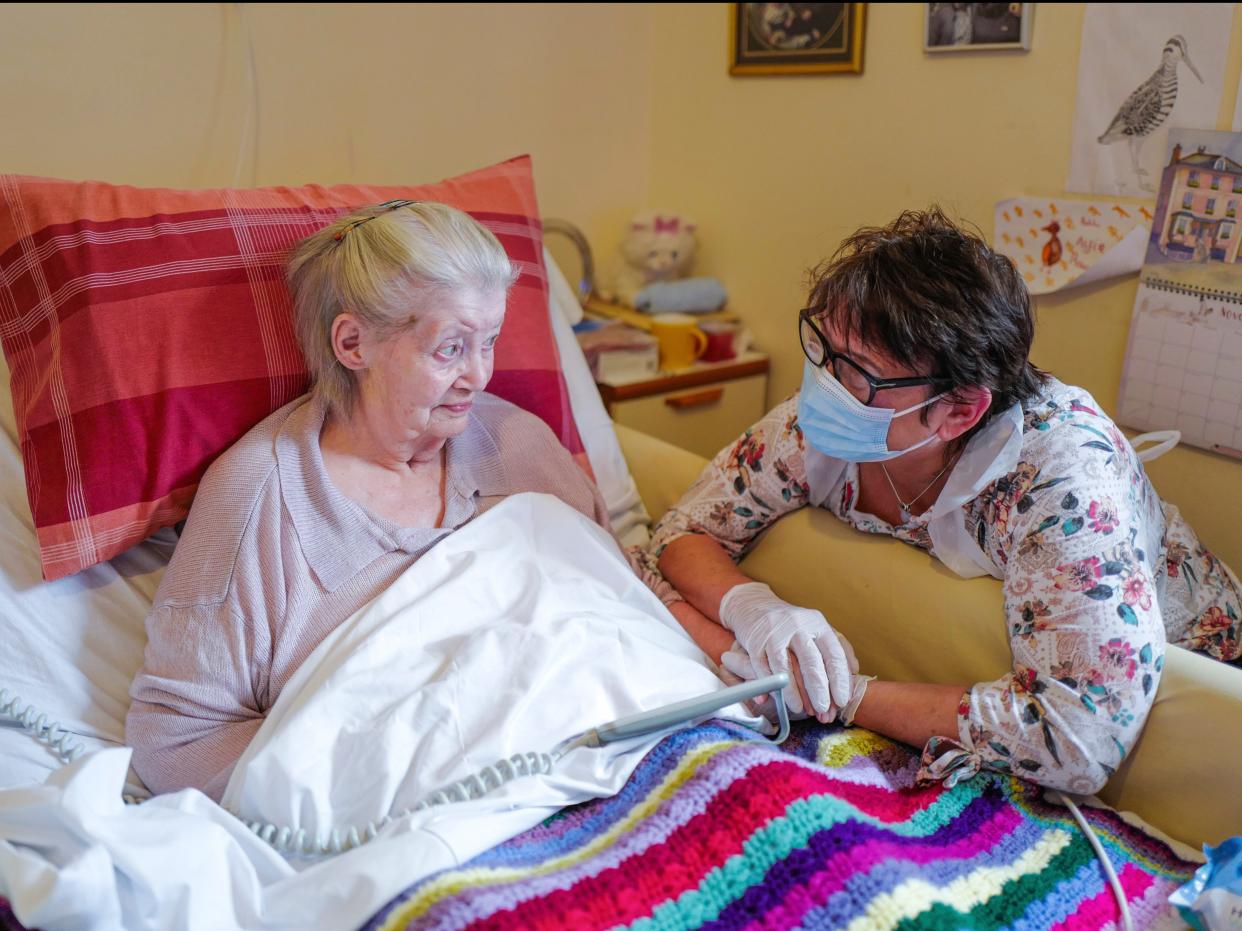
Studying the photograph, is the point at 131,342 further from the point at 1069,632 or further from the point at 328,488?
the point at 1069,632

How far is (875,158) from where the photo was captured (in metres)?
2.27

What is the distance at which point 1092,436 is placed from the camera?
1.35m

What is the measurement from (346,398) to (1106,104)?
4.62ft

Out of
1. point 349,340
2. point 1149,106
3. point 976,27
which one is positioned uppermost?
point 976,27

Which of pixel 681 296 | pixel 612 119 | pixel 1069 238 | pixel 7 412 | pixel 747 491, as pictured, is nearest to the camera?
pixel 7 412

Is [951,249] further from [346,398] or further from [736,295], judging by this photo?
[736,295]

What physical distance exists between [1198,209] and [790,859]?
1.30 meters

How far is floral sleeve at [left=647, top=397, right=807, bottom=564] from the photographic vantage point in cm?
162

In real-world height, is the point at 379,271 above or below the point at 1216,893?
above

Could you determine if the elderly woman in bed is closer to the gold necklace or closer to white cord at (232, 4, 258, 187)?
the gold necklace

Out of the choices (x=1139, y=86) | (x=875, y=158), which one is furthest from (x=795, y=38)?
(x=1139, y=86)

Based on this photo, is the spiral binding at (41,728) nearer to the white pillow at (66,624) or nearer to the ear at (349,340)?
the white pillow at (66,624)

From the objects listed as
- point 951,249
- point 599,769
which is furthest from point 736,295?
point 599,769

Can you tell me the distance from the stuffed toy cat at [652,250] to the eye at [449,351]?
4.36 ft
